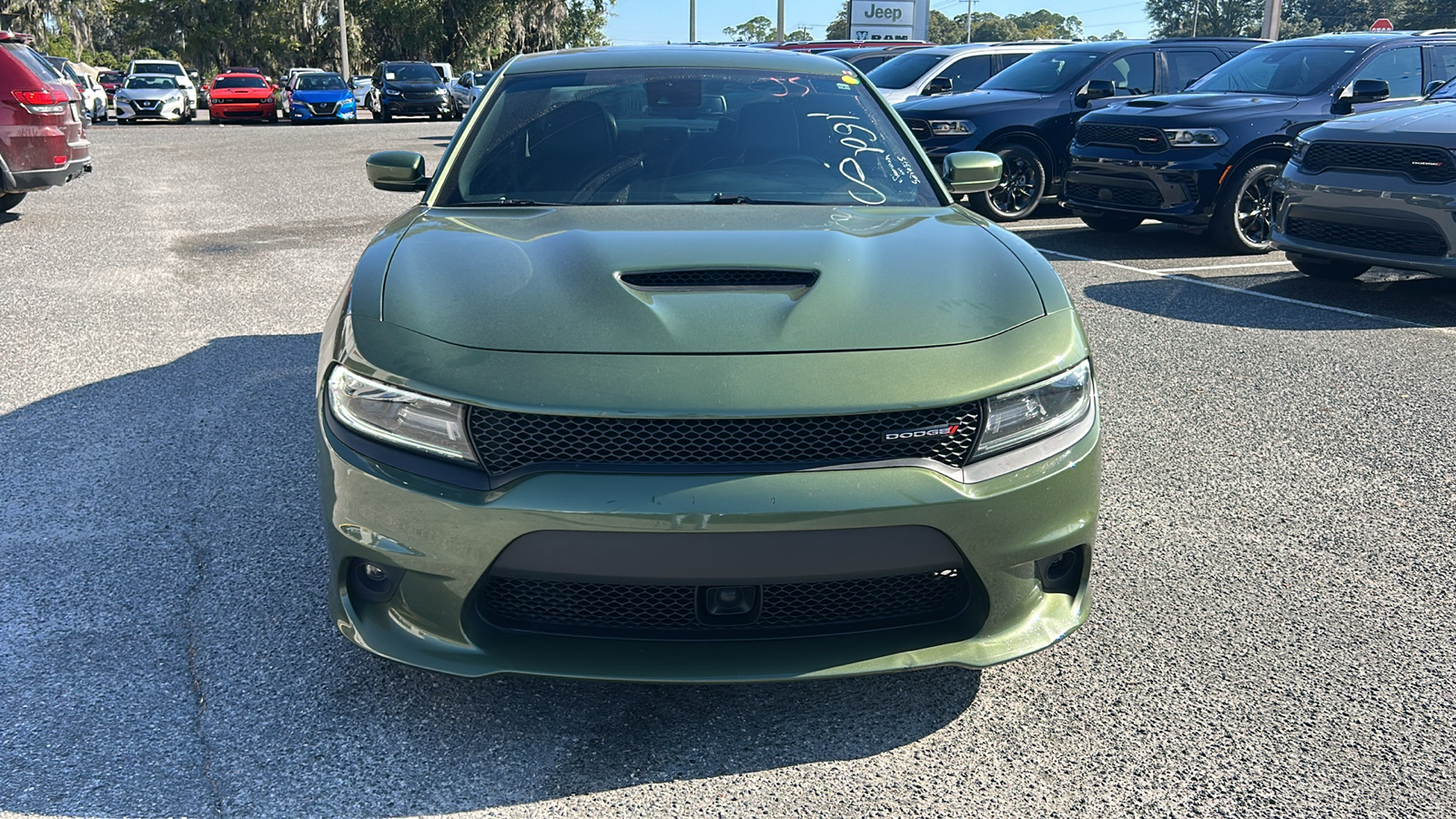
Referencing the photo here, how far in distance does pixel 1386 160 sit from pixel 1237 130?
1982mm

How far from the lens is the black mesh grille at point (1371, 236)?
22.7ft

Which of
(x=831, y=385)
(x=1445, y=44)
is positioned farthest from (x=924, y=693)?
(x=1445, y=44)

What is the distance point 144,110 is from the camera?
2997cm

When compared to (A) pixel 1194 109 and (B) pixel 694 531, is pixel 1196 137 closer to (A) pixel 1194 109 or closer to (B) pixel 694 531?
(A) pixel 1194 109

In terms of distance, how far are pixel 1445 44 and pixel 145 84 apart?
1194 inches

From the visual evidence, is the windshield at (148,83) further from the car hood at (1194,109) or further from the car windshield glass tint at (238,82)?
the car hood at (1194,109)

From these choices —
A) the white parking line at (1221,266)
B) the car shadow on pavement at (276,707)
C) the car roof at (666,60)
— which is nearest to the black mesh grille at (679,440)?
the car shadow on pavement at (276,707)

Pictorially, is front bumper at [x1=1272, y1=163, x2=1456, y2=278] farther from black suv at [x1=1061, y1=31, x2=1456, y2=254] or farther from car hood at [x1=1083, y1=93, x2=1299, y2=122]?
car hood at [x1=1083, y1=93, x2=1299, y2=122]

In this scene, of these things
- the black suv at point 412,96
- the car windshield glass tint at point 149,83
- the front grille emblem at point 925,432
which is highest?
the car windshield glass tint at point 149,83

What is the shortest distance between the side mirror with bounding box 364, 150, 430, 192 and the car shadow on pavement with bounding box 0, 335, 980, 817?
3.95ft

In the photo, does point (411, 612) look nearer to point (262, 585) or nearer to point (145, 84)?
point (262, 585)

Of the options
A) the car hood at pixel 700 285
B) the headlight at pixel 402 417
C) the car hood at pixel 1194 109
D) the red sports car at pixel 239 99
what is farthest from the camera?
the red sports car at pixel 239 99

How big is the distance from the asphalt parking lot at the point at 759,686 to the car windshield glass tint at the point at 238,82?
28.3m

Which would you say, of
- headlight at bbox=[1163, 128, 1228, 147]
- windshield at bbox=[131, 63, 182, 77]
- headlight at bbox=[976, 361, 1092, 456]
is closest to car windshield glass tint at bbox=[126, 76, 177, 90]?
windshield at bbox=[131, 63, 182, 77]
